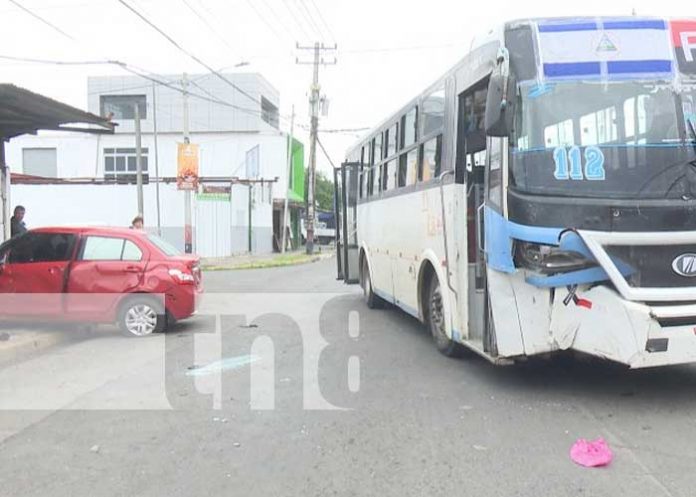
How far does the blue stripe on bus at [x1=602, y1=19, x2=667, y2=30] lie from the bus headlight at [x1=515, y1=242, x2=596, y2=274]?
2.01m

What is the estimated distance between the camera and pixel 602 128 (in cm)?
577

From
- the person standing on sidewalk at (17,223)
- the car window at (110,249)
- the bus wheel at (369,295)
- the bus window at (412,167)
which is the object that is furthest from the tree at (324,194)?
the bus window at (412,167)

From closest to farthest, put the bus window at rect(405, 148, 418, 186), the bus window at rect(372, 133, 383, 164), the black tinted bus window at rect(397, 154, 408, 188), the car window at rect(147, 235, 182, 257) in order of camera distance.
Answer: the bus window at rect(405, 148, 418, 186) → the black tinted bus window at rect(397, 154, 408, 188) → the car window at rect(147, 235, 182, 257) → the bus window at rect(372, 133, 383, 164)

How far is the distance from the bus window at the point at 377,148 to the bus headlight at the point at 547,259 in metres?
5.84

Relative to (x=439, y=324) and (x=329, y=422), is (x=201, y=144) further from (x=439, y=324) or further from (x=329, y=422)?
(x=329, y=422)

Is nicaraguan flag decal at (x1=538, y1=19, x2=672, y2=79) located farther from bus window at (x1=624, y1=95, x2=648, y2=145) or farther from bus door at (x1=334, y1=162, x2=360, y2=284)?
bus door at (x1=334, y1=162, x2=360, y2=284)

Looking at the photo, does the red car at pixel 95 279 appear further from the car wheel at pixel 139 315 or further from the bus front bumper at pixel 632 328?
the bus front bumper at pixel 632 328

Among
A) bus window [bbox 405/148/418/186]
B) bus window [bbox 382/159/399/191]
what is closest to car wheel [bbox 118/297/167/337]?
bus window [bbox 382/159/399/191]

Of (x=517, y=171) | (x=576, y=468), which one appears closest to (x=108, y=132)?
(x=517, y=171)

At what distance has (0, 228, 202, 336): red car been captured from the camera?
1009 centimetres

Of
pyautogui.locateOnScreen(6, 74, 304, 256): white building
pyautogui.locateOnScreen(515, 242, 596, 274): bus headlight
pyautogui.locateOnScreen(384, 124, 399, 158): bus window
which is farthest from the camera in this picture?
pyautogui.locateOnScreen(6, 74, 304, 256): white building

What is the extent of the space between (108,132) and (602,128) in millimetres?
9911

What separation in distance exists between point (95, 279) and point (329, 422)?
18.7ft

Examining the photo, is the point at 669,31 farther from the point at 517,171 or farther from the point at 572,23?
the point at 517,171
